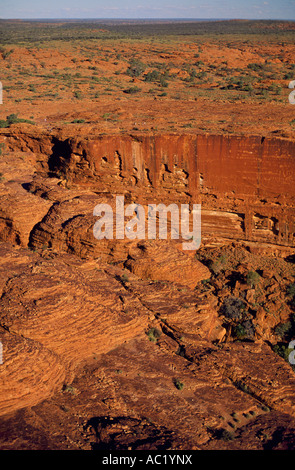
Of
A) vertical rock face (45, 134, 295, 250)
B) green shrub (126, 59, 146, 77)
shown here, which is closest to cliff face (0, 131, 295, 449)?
vertical rock face (45, 134, 295, 250)

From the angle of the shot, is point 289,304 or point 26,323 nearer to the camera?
point 26,323

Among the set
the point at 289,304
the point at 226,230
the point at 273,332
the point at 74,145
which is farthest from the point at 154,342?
the point at 74,145

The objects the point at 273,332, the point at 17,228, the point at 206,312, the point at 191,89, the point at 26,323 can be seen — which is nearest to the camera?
the point at 26,323

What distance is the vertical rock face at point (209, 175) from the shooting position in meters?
18.6

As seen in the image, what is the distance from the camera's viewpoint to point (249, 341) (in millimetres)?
16156

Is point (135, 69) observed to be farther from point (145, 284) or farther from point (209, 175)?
point (145, 284)

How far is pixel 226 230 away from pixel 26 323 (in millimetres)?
11523

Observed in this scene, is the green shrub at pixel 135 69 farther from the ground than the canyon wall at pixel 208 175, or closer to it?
farther from the ground

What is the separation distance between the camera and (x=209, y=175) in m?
19.8

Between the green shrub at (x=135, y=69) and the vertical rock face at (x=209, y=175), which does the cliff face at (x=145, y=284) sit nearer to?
the vertical rock face at (x=209, y=175)

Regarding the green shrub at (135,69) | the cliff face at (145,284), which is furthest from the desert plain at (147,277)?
the green shrub at (135,69)

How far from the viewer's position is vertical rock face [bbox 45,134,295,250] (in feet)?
61.2

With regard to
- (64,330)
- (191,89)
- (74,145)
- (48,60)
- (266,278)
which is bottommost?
(266,278)
